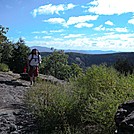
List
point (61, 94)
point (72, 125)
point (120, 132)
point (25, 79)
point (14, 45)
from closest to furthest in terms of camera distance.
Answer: point (120, 132)
point (72, 125)
point (61, 94)
point (25, 79)
point (14, 45)

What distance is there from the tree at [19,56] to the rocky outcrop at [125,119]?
34.6 metres

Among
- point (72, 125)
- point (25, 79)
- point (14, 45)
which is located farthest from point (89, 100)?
point (14, 45)

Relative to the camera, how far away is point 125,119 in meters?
5.09

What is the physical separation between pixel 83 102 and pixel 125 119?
8.14ft

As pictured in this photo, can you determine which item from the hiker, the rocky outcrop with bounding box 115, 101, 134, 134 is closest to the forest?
the rocky outcrop with bounding box 115, 101, 134, 134

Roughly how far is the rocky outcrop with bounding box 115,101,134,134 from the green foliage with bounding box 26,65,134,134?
67cm

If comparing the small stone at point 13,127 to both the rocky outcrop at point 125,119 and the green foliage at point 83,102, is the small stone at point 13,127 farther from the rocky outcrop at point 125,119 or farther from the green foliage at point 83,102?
the rocky outcrop at point 125,119

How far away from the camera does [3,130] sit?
23.8ft

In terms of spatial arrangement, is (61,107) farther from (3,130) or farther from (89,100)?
(3,130)

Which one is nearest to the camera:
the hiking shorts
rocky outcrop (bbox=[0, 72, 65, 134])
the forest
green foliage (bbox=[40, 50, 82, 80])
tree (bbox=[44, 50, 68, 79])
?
the forest

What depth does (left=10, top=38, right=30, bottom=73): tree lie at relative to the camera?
1611 inches

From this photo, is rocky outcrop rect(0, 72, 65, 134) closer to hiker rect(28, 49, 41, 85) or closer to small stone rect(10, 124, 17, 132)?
small stone rect(10, 124, 17, 132)

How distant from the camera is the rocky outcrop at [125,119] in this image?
495cm

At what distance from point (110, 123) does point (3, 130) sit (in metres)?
2.39
